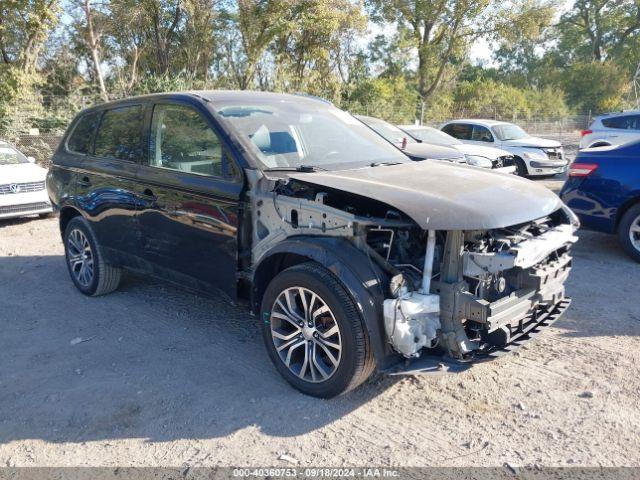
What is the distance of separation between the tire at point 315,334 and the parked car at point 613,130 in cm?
1187

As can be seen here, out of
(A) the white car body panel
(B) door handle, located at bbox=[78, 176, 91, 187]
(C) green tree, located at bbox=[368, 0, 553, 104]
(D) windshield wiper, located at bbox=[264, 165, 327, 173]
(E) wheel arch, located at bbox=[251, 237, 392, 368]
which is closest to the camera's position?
(E) wheel arch, located at bbox=[251, 237, 392, 368]

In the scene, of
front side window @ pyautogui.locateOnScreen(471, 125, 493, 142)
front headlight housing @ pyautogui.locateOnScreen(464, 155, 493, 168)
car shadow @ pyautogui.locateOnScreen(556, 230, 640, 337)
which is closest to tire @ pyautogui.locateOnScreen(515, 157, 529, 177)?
front side window @ pyautogui.locateOnScreen(471, 125, 493, 142)

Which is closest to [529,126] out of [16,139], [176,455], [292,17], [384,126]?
[292,17]

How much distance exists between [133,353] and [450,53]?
100 ft

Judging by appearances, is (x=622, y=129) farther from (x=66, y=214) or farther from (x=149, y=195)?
(x=66, y=214)

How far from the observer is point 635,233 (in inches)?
246

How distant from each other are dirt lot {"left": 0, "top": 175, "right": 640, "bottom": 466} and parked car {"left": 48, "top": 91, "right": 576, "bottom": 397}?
12.9 inches

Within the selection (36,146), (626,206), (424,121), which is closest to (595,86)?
(424,121)

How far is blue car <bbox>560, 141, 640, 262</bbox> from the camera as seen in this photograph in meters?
6.20

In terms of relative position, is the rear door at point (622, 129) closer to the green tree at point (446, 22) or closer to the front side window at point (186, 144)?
the front side window at point (186, 144)

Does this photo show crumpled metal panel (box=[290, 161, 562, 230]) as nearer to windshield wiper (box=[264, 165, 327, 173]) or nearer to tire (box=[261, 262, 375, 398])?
windshield wiper (box=[264, 165, 327, 173])

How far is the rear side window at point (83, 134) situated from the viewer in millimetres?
5324

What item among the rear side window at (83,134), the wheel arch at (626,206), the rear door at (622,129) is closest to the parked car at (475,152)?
the rear door at (622,129)

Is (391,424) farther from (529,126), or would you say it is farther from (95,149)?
(529,126)
